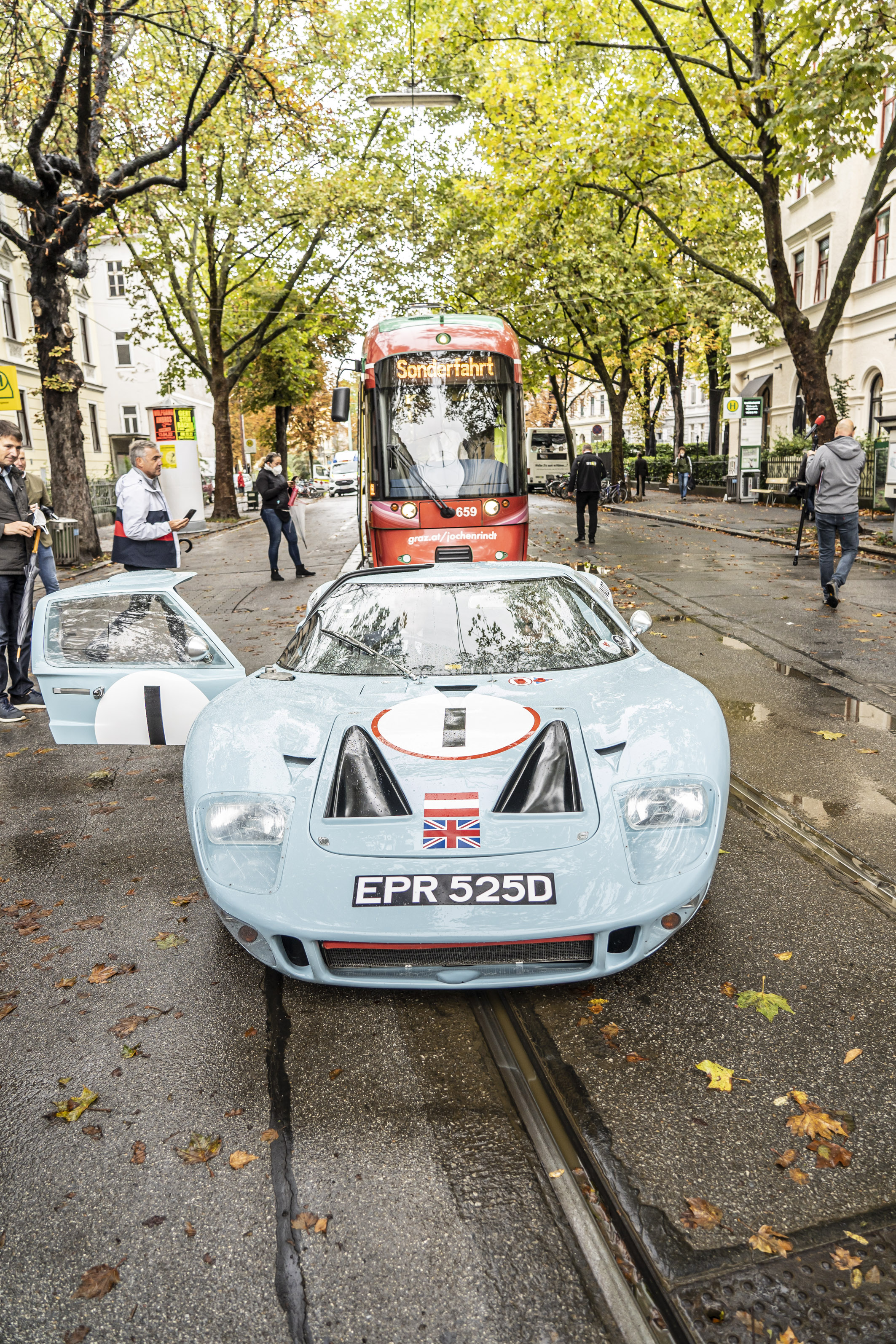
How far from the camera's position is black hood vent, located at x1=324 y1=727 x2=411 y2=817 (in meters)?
3.04

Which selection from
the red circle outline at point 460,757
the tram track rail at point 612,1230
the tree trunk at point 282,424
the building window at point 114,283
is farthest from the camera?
the building window at point 114,283

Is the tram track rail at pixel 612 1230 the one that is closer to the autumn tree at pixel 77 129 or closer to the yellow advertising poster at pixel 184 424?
the autumn tree at pixel 77 129

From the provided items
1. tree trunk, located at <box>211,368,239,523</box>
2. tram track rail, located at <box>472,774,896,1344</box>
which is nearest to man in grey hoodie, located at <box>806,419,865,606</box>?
tram track rail, located at <box>472,774,896,1344</box>

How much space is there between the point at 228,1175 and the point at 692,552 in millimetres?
15406

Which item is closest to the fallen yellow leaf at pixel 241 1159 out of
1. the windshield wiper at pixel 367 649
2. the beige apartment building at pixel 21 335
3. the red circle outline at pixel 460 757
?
the red circle outline at pixel 460 757

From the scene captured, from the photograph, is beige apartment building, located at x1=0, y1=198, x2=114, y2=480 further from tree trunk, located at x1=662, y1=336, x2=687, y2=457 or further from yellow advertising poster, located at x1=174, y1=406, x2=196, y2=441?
tree trunk, located at x1=662, y1=336, x2=687, y2=457

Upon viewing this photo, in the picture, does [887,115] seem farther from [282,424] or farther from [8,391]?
[282,424]

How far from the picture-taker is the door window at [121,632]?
486cm

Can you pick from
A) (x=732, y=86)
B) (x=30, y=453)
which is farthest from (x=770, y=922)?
(x=30, y=453)

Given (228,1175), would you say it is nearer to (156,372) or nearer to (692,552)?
(692,552)

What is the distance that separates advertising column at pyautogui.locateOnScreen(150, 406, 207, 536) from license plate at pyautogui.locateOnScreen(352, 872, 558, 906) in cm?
2290

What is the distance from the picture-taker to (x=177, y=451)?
80.7 feet

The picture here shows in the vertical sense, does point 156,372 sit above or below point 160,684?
above

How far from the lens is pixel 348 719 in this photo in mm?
3521
